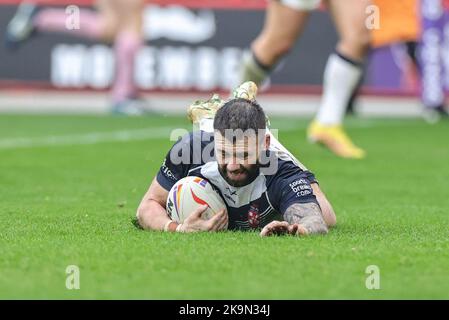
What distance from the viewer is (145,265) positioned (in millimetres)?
5711

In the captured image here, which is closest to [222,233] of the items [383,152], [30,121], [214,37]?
[383,152]

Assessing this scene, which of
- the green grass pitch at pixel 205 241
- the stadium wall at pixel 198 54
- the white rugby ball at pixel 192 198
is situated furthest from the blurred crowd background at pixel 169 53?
the white rugby ball at pixel 192 198

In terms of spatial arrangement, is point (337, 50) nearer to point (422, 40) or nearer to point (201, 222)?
point (201, 222)

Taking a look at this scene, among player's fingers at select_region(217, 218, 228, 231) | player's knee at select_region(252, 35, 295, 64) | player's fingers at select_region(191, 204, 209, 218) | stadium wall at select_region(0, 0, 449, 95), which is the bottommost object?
stadium wall at select_region(0, 0, 449, 95)

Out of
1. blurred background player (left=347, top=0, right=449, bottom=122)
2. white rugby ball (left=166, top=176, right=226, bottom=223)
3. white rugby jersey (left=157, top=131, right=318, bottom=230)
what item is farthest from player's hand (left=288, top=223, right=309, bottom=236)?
blurred background player (left=347, top=0, right=449, bottom=122)

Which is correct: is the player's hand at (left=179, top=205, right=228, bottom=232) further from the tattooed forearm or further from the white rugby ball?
the tattooed forearm

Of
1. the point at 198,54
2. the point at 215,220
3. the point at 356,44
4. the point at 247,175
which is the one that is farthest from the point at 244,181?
the point at 198,54

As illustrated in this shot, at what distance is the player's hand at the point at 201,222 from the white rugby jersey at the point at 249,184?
123mm

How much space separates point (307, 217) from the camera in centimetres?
660

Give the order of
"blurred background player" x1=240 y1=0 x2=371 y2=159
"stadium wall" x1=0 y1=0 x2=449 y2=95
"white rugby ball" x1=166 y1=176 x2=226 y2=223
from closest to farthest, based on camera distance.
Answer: "white rugby ball" x1=166 y1=176 x2=226 y2=223, "blurred background player" x1=240 y1=0 x2=371 y2=159, "stadium wall" x1=0 y1=0 x2=449 y2=95

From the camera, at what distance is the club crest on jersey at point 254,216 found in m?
6.77

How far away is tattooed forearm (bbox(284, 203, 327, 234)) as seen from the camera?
6562mm

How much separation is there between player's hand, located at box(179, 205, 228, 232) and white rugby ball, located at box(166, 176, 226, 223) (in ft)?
0.14

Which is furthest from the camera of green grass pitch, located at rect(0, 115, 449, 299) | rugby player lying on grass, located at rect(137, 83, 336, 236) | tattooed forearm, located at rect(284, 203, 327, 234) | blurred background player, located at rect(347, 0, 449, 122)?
blurred background player, located at rect(347, 0, 449, 122)
